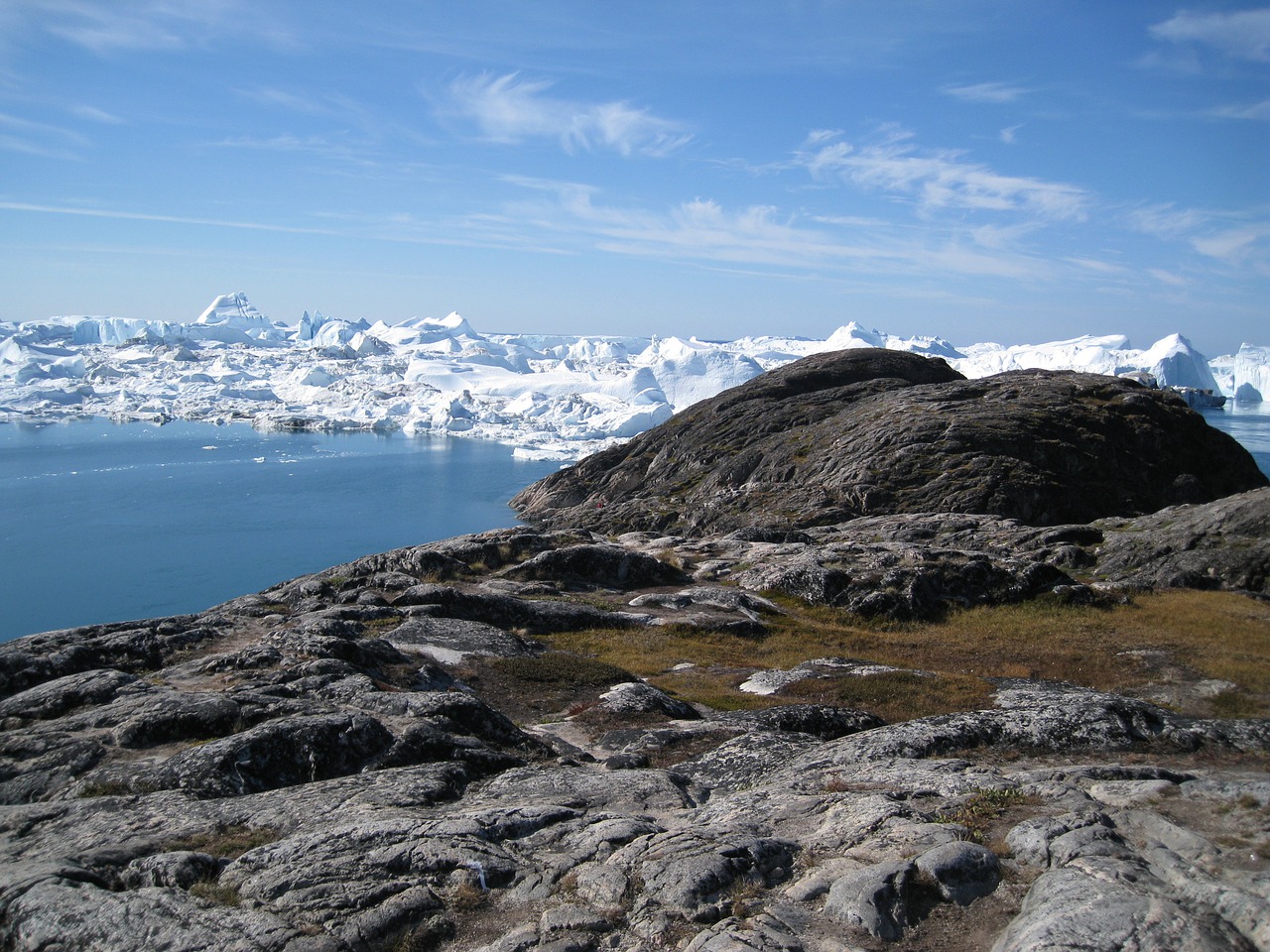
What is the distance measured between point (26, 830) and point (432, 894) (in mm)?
6493

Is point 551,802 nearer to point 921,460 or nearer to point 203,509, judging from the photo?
point 921,460

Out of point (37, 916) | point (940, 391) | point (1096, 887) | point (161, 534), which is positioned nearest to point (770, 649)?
point (1096, 887)

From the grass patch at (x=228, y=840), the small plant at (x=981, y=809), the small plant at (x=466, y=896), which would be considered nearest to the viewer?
the small plant at (x=466, y=896)

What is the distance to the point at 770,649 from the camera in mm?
26078

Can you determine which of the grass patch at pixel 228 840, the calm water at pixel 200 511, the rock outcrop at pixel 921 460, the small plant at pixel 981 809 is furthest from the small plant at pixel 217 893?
the calm water at pixel 200 511

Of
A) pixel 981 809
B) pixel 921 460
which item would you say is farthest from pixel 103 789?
pixel 921 460

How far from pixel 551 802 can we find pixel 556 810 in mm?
441

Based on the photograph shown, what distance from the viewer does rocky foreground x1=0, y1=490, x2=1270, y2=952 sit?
8.22m

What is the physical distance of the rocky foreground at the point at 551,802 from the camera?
8.23 m

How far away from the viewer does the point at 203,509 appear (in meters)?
101

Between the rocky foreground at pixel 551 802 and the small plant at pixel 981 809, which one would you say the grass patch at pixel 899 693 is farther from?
the small plant at pixel 981 809

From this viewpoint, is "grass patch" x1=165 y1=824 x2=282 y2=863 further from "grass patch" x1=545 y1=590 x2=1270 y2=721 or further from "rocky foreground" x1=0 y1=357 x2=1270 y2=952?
"grass patch" x1=545 y1=590 x2=1270 y2=721

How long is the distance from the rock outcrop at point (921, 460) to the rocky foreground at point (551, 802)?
125 feet

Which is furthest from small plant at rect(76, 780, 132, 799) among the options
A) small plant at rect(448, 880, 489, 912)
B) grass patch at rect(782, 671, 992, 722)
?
grass patch at rect(782, 671, 992, 722)
